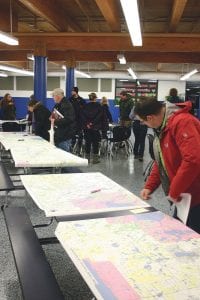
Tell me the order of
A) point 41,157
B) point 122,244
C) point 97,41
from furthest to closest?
point 97,41 < point 41,157 < point 122,244

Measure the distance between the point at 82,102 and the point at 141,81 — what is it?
37.9ft

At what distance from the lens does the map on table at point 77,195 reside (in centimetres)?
250

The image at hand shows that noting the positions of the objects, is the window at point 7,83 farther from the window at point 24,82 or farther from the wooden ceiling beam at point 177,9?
the wooden ceiling beam at point 177,9

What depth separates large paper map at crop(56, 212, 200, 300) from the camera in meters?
1.45

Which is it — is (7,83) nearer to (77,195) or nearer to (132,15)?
(132,15)

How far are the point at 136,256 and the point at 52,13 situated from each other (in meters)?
6.91

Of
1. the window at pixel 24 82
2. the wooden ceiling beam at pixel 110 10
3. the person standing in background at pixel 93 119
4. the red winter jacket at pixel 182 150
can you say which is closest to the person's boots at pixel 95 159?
the person standing in background at pixel 93 119

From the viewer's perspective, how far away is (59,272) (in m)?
3.04

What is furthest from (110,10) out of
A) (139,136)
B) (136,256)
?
(136,256)

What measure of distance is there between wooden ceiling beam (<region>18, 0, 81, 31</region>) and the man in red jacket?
439 cm

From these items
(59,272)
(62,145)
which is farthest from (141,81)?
(59,272)

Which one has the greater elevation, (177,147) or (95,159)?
(177,147)

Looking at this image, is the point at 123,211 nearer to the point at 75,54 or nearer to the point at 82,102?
the point at 82,102

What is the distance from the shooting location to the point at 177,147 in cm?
242
